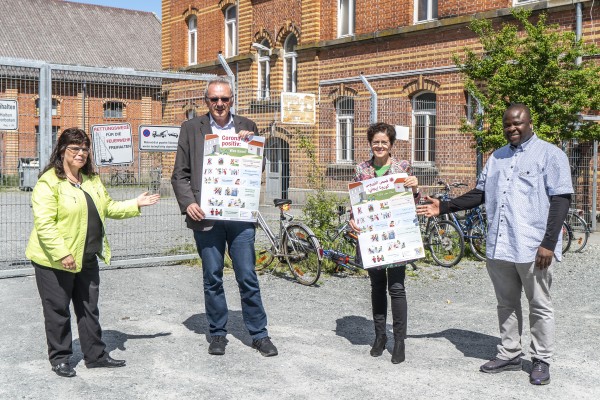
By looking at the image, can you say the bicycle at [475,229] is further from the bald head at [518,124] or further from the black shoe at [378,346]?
the bald head at [518,124]

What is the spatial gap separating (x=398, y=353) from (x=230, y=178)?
73.1 inches

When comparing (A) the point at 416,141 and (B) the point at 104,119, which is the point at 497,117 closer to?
(A) the point at 416,141

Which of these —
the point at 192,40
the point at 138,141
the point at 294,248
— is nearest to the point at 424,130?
the point at 294,248

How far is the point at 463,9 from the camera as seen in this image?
56.0ft

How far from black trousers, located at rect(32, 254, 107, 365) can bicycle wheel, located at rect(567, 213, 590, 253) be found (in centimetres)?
864

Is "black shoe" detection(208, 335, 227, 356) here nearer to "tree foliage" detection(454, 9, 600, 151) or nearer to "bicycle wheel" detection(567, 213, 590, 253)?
"tree foliage" detection(454, 9, 600, 151)

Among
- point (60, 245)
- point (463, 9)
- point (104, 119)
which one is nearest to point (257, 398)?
point (60, 245)

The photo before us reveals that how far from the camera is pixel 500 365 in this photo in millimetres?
5258

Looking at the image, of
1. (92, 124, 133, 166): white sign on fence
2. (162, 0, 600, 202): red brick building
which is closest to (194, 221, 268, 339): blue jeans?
(92, 124, 133, 166): white sign on fence

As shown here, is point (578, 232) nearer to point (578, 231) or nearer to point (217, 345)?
point (578, 231)

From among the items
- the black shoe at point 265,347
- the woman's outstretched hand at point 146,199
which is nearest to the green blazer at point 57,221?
the woman's outstretched hand at point 146,199

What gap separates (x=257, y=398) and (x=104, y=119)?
5.20 meters

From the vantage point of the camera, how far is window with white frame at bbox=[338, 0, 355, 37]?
20.4 m

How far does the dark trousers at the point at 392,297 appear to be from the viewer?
5488 millimetres
